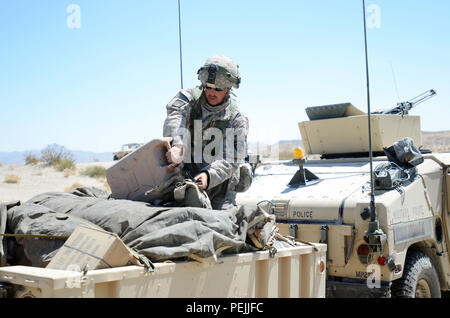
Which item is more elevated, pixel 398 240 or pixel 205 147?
pixel 205 147

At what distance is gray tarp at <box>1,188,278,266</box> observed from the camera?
111 inches

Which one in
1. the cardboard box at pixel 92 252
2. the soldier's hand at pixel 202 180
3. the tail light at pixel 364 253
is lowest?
the tail light at pixel 364 253

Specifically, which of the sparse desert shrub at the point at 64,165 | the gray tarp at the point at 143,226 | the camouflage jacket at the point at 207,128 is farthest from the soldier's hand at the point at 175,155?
the sparse desert shrub at the point at 64,165

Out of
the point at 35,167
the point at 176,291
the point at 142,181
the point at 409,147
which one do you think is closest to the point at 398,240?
the point at 409,147

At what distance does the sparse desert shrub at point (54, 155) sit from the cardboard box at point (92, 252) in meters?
22.7

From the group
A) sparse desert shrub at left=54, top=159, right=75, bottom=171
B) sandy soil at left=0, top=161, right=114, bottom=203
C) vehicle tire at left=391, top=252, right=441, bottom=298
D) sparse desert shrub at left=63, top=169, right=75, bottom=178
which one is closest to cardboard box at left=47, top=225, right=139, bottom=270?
vehicle tire at left=391, top=252, right=441, bottom=298

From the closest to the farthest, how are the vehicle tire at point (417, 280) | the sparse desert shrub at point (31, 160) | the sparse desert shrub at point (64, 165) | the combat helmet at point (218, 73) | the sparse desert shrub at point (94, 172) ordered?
the combat helmet at point (218, 73)
the vehicle tire at point (417, 280)
the sparse desert shrub at point (94, 172)
the sparse desert shrub at point (64, 165)
the sparse desert shrub at point (31, 160)

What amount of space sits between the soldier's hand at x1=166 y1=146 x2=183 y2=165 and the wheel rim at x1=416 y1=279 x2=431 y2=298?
3.29 meters

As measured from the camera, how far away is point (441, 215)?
6.07 meters

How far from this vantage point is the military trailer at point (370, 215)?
511cm

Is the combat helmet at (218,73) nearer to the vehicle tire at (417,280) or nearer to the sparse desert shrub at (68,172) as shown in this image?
the vehicle tire at (417,280)

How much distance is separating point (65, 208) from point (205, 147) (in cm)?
113

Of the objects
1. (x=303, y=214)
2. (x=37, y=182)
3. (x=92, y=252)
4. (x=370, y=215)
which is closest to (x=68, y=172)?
(x=37, y=182)
